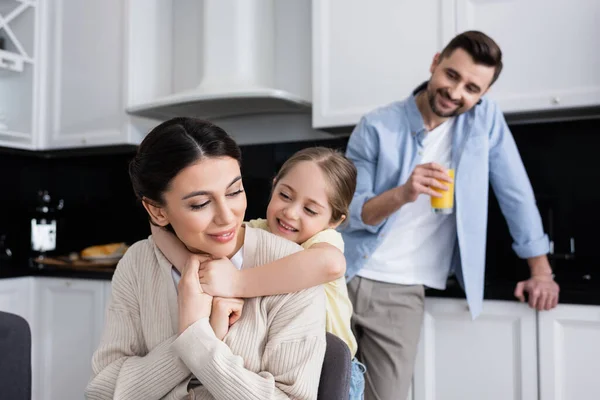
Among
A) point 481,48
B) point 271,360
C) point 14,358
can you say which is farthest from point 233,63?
point 271,360

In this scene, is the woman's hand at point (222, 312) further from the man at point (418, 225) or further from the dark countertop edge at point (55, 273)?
the dark countertop edge at point (55, 273)

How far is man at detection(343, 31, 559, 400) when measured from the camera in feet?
6.31

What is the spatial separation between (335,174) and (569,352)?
3.48 feet

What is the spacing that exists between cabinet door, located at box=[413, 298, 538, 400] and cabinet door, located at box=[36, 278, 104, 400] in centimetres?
152

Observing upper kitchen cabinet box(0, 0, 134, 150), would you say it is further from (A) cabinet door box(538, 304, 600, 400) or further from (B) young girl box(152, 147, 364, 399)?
(A) cabinet door box(538, 304, 600, 400)

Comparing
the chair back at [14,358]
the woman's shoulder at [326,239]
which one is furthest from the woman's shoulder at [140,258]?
the woman's shoulder at [326,239]

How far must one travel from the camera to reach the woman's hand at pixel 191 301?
3.39 feet

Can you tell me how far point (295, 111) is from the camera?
114 inches

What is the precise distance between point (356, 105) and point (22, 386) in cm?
168

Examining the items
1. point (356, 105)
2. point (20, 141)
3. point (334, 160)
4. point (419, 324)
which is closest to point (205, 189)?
point (334, 160)

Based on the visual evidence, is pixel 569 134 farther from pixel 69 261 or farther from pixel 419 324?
pixel 69 261

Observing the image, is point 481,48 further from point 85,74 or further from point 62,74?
point 62,74

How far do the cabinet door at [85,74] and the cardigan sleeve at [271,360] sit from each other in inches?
85.3

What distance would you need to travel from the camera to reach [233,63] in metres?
2.75
